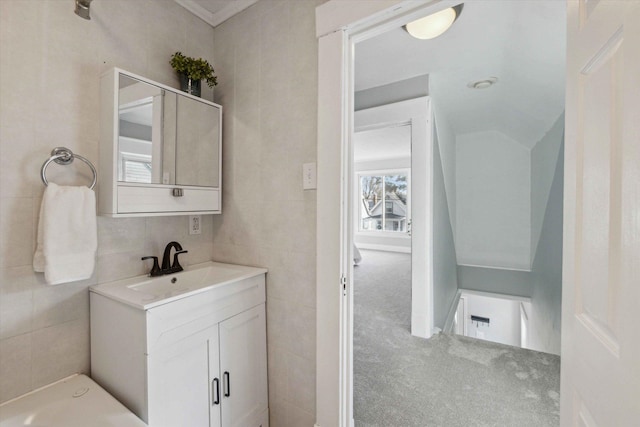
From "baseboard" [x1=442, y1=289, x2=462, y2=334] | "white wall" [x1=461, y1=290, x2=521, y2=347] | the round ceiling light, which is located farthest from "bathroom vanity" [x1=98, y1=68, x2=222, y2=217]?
"white wall" [x1=461, y1=290, x2=521, y2=347]

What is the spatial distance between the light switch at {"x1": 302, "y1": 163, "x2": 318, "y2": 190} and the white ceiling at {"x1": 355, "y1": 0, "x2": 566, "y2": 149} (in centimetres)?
127

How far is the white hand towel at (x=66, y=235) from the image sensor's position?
114cm

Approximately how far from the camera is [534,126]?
354 cm

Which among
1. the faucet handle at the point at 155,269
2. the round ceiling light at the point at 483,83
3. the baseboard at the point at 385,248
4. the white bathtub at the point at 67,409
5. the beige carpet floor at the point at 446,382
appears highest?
the round ceiling light at the point at 483,83

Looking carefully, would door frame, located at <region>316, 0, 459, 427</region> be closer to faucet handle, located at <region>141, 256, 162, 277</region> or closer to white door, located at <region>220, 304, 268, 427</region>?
white door, located at <region>220, 304, 268, 427</region>

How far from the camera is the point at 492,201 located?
4.54 metres

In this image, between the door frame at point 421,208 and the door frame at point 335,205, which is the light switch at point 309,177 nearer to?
the door frame at point 335,205

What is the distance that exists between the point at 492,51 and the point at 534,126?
1.93 meters

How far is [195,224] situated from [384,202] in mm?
6374

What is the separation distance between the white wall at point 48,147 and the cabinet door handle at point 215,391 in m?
0.61

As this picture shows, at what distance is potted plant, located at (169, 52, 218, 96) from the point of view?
1.58 meters

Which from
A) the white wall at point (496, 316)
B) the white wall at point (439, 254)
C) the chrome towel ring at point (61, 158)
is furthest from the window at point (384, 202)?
the chrome towel ring at point (61, 158)

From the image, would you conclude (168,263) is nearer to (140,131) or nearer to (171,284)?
(171,284)

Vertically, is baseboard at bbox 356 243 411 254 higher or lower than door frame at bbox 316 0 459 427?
lower
